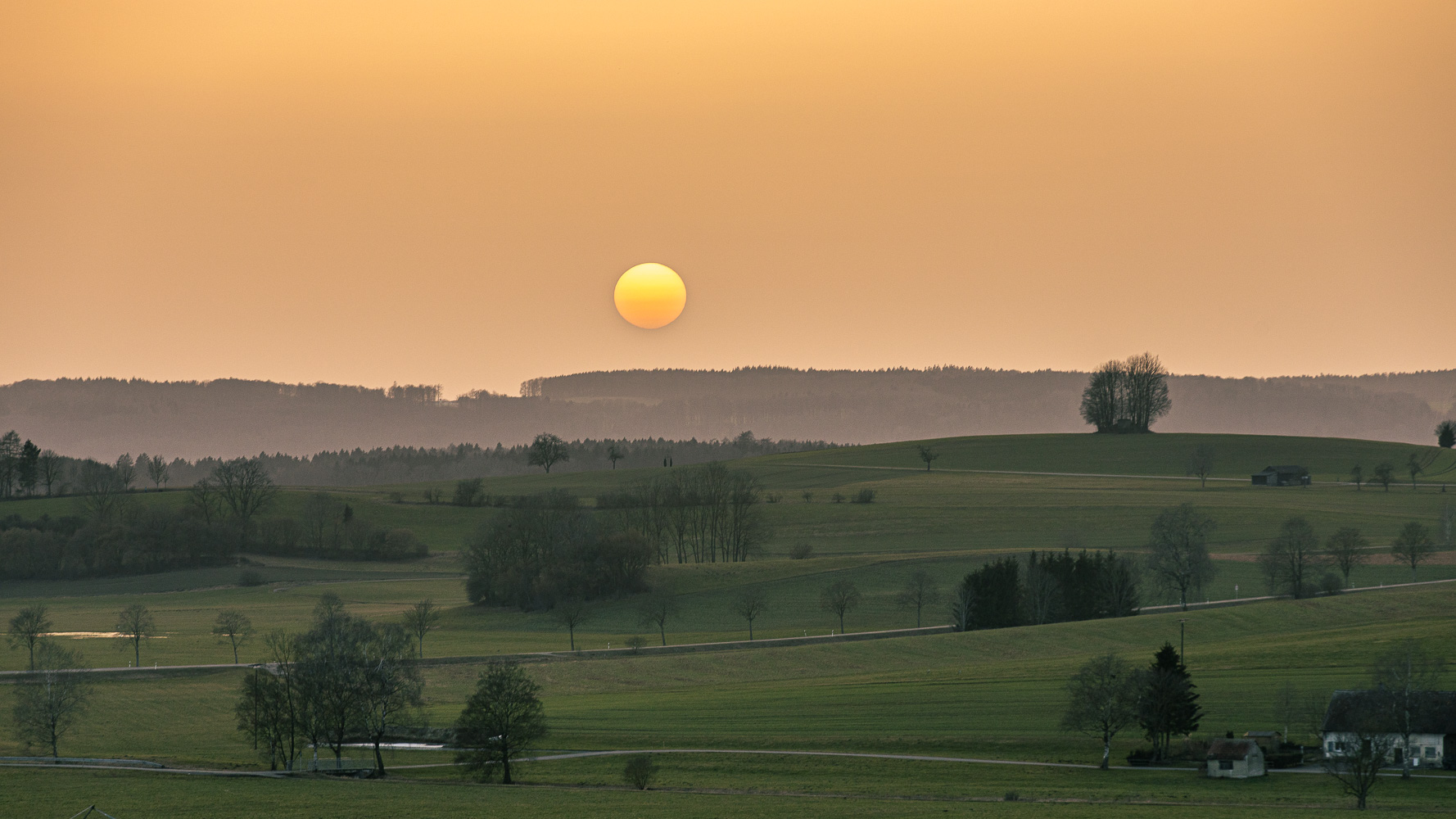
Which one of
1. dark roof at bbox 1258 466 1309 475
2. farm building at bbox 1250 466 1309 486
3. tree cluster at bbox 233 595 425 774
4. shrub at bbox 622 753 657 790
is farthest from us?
dark roof at bbox 1258 466 1309 475

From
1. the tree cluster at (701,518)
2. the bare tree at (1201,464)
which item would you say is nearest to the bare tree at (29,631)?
the tree cluster at (701,518)

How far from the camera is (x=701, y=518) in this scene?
13788 centimetres

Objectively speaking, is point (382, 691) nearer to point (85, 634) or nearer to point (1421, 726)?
point (1421, 726)

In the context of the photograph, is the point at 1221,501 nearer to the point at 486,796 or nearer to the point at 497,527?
the point at 497,527

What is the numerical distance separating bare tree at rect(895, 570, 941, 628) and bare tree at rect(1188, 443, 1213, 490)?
74.0 m

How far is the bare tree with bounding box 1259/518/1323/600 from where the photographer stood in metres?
95.4

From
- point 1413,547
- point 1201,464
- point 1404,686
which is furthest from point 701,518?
point 1404,686

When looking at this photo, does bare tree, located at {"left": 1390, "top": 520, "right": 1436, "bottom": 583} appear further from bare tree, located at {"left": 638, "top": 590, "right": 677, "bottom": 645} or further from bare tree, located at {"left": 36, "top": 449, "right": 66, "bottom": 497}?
bare tree, located at {"left": 36, "top": 449, "right": 66, "bottom": 497}

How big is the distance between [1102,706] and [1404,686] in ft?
37.9

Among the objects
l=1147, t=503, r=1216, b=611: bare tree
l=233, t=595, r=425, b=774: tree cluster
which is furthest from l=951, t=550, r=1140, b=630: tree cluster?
l=233, t=595, r=425, b=774: tree cluster

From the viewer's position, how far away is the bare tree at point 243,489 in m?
156

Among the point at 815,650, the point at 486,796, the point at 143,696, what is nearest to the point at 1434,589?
the point at 815,650

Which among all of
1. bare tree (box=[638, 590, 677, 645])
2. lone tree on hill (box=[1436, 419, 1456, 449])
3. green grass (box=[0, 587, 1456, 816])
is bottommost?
green grass (box=[0, 587, 1456, 816])

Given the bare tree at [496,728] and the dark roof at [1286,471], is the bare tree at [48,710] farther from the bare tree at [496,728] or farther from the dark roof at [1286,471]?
the dark roof at [1286,471]
